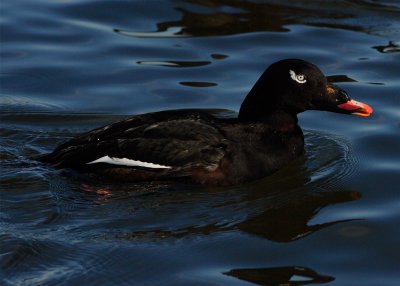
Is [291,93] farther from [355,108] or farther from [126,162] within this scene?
[126,162]

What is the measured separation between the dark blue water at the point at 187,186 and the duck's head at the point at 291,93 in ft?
1.70

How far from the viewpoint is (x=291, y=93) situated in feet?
29.8

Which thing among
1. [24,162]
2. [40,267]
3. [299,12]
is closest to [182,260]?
[40,267]

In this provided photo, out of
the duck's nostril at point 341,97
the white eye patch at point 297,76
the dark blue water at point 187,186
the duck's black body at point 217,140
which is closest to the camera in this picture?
the dark blue water at point 187,186

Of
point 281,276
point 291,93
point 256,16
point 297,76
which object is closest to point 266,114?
point 291,93

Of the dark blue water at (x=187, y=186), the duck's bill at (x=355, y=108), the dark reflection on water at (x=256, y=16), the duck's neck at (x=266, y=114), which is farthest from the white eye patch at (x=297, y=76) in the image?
the dark reflection on water at (x=256, y=16)

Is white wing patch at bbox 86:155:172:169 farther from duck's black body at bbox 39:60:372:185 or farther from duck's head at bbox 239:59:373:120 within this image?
duck's head at bbox 239:59:373:120

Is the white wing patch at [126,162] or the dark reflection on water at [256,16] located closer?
the white wing patch at [126,162]

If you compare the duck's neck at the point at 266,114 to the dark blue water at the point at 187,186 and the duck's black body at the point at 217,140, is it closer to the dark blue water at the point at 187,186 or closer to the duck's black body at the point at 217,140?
→ the duck's black body at the point at 217,140

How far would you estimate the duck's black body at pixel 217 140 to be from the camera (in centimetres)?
869

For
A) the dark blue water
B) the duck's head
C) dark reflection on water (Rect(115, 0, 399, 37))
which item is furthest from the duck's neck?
dark reflection on water (Rect(115, 0, 399, 37))

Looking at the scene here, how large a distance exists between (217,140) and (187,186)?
44cm

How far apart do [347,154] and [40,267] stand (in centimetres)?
334

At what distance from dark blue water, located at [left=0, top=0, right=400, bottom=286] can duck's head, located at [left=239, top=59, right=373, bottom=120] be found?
52cm
